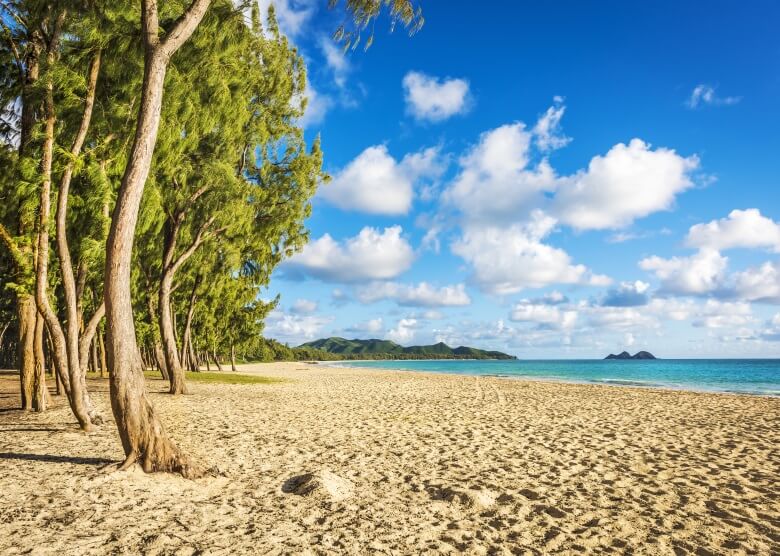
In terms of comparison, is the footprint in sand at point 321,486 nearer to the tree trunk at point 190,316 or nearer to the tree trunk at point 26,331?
the tree trunk at point 26,331

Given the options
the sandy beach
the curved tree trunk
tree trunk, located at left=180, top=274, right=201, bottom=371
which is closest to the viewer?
the sandy beach

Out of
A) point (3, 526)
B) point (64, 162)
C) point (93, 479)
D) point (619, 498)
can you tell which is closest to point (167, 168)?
point (64, 162)

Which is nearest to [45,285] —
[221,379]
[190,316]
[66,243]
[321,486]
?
[66,243]

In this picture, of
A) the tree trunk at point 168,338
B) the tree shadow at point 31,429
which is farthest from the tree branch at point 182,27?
the tree trunk at point 168,338

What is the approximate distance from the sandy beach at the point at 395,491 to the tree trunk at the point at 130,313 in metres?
0.38

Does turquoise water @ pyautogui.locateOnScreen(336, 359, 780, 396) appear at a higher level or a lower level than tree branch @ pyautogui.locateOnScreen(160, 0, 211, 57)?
lower

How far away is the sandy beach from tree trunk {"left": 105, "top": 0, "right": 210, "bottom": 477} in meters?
0.38

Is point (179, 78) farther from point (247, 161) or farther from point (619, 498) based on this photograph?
point (619, 498)

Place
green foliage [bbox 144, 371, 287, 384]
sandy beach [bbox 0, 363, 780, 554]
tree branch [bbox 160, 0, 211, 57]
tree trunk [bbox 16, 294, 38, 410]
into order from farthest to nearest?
1. green foliage [bbox 144, 371, 287, 384]
2. tree trunk [bbox 16, 294, 38, 410]
3. tree branch [bbox 160, 0, 211, 57]
4. sandy beach [bbox 0, 363, 780, 554]

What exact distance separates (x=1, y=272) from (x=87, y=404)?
39.8 feet

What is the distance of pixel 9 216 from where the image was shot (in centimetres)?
1631

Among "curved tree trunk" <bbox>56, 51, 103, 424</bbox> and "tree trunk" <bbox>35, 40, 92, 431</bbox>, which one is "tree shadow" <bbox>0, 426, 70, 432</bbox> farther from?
"curved tree trunk" <bbox>56, 51, 103, 424</bbox>

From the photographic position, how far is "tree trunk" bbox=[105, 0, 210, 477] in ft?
23.7

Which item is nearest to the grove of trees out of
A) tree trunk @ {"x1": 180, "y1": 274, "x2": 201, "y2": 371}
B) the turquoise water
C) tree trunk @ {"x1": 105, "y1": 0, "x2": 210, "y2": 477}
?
tree trunk @ {"x1": 105, "y1": 0, "x2": 210, "y2": 477}
